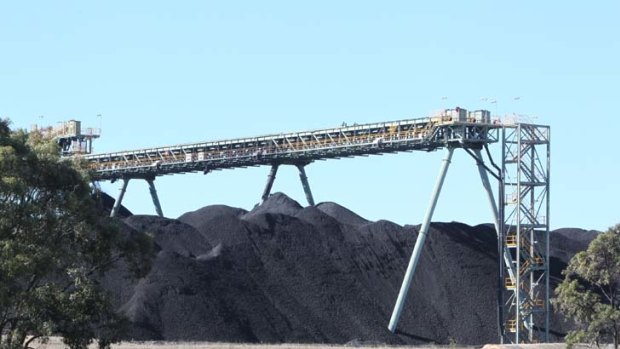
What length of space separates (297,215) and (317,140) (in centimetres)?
495

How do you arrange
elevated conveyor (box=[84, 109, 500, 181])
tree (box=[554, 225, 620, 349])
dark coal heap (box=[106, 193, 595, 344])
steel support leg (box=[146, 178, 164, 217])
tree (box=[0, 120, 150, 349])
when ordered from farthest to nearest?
1. steel support leg (box=[146, 178, 164, 217])
2. elevated conveyor (box=[84, 109, 500, 181])
3. dark coal heap (box=[106, 193, 595, 344])
4. tree (box=[554, 225, 620, 349])
5. tree (box=[0, 120, 150, 349])

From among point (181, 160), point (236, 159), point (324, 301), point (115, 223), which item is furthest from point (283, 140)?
point (115, 223)

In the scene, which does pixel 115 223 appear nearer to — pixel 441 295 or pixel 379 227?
pixel 441 295

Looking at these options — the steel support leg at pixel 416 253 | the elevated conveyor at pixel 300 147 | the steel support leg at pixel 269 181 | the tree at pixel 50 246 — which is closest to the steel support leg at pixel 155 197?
the elevated conveyor at pixel 300 147

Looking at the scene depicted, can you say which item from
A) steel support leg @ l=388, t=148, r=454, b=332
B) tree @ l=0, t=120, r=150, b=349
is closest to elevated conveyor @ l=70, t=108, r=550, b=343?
steel support leg @ l=388, t=148, r=454, b=332

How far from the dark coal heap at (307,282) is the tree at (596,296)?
17636mm

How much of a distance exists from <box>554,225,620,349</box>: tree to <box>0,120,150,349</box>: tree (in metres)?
17.5

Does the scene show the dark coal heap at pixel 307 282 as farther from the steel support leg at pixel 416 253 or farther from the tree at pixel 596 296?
the tree at pixel 596 296

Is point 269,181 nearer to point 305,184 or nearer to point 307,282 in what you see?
point 305,184

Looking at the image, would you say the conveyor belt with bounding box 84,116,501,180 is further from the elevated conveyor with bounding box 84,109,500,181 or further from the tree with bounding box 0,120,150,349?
the tree with bounding box 0,120,150,349

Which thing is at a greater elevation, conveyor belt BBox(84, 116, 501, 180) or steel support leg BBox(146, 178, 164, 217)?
conveyor belt BBox(84, 116, 501, 180)

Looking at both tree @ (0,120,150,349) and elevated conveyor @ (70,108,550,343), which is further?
elevated conveyor @ (70,108,550,343)

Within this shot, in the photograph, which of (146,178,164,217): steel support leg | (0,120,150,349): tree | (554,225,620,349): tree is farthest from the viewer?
(146,178,164,217): steel support leg

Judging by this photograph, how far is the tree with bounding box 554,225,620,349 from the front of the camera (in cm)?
4444
